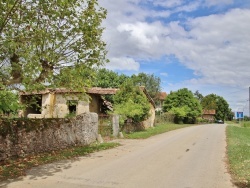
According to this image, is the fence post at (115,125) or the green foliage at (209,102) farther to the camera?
the green foliage at (209,102)

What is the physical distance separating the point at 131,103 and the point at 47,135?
530 inches

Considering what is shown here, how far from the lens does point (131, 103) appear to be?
88.7 ft

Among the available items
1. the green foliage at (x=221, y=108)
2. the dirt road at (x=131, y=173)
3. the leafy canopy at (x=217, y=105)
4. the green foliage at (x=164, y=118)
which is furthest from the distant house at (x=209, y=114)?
the dirt road at (x=131, y=173)

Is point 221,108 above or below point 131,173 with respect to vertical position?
above

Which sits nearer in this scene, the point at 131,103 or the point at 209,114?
the point at 131,103

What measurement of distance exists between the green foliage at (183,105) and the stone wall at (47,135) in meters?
46.8

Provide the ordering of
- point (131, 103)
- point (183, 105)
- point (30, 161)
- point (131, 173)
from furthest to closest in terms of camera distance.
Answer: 1. point (183, 105)
2. point (131, 103)
3. point (30, 161)
4. point (131, 173)

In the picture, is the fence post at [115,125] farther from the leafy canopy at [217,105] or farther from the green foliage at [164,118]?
the leafy canopy at [217,105]

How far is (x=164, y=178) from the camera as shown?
361 inches

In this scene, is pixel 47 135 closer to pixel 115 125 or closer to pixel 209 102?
pixel 115 125

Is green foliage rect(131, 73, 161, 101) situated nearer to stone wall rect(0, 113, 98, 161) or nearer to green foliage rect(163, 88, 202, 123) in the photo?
green foliage rect(163, 88, 202, 123)

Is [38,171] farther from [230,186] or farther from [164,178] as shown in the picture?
[230,186]

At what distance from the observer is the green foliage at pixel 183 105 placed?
209 ft

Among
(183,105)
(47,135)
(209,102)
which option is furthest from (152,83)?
(47,135)
